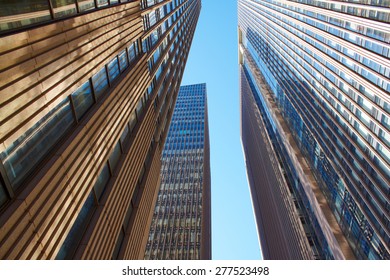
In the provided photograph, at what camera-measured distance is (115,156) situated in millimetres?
18297

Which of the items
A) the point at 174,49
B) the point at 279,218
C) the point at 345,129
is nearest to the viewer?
the point at 345,129

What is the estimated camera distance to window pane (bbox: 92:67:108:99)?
15982 millimetres

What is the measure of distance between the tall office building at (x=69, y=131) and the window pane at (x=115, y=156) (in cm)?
5

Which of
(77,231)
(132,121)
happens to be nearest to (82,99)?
(77,231)

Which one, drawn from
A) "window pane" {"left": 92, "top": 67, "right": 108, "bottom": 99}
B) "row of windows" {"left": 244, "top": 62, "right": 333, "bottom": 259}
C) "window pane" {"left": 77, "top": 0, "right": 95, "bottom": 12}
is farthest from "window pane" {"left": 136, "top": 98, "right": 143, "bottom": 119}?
"row of windows" {"left": 244, "top": 62, "right": 333, "bottom": 259}

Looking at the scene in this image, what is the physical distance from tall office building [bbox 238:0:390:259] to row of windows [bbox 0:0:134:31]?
22.1 metres

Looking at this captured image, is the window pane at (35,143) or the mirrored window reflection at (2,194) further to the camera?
the window pane at (35,143)

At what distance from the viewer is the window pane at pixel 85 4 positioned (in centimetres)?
1478

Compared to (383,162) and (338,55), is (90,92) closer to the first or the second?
(383,162)

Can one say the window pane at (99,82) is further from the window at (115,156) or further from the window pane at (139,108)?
the window pane at (139,108)

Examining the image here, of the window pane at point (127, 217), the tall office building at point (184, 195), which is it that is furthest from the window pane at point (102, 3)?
the tall office building at point (184, 195)
